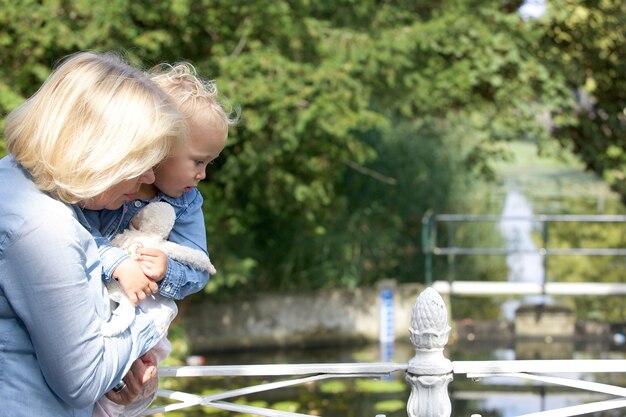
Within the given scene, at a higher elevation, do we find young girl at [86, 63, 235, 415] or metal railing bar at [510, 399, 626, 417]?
young girl at [86, 63, 235, 415]

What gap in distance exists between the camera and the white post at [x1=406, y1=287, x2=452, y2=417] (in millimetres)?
2484

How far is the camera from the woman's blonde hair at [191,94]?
2.11 metres

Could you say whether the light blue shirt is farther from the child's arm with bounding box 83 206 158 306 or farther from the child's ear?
the child's ear

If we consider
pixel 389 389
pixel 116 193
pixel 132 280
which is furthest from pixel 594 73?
pixel 116 193

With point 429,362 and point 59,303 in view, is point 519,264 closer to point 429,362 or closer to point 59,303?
point 429,362

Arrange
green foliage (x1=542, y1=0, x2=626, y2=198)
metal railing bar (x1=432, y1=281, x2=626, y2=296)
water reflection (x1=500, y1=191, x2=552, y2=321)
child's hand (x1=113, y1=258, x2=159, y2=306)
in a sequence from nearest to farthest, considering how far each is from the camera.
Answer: child's hand (x1=113, y1=258, x2=159, y2=306) → green foliage (x1=542, y1=0, x2=626, y2=198) → metal railing bar (x1=432, y1=281, x2=626, y2=296) → water reflection (x1=500, y1=191, x2=552, y2=321)

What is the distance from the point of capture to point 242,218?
9227 millimetres

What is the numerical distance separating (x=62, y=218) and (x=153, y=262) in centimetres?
39

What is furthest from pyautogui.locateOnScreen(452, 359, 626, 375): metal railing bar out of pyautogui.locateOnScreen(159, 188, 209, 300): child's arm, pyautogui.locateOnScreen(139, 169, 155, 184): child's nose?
pyautogui.locateOnScreen(139, 169, 155, 184): child's nose

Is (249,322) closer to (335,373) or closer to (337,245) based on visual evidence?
(337,245)

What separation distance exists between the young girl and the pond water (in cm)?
544

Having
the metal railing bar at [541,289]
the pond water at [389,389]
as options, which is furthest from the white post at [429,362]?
the metal railing bar at [541,289]

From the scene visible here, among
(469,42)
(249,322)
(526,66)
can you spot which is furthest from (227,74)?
(249,322)

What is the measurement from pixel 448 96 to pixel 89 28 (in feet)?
11.0
